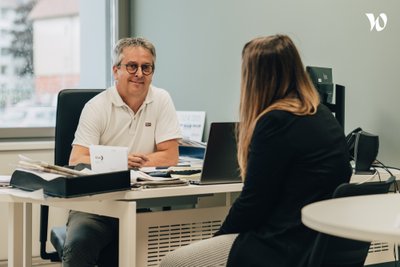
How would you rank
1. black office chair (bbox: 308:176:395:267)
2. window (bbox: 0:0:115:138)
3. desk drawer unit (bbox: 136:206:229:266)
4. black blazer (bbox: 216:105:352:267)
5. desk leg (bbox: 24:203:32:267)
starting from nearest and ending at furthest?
black office chair (bbox: 308:176:395:267) < black blazer (bbox: 216:105:352:267) < desk drawer unit (bbox: 136:206:229:266) < desk leg (bbox: 24:203:32:267) < window (bbox: 0:0:115:138)

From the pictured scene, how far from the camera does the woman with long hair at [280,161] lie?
1.89 meters

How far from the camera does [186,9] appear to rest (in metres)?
4.20

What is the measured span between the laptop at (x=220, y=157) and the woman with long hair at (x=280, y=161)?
295 millimetres

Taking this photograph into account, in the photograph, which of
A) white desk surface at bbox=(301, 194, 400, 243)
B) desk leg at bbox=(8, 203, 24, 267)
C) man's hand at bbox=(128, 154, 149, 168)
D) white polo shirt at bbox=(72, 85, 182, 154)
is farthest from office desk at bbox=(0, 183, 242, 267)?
white desk surface at bbox=(301, 194, 400, 243)

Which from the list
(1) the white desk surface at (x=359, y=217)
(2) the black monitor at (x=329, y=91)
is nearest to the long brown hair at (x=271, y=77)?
(1) the white desk surface at (x=359, y=217)

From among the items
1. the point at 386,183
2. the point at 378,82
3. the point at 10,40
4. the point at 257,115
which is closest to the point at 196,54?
the point at 10,40

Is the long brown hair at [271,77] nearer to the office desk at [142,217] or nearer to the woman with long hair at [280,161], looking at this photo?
the woman with long hair at [280,161]

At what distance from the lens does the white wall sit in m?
2.98

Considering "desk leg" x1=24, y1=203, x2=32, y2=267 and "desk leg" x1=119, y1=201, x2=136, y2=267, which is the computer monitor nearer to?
"desk leg" x1=119, y1=201, x2=136, y2=267

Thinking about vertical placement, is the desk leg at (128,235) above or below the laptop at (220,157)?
below

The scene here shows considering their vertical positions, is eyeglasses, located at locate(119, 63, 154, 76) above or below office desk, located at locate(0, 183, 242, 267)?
above

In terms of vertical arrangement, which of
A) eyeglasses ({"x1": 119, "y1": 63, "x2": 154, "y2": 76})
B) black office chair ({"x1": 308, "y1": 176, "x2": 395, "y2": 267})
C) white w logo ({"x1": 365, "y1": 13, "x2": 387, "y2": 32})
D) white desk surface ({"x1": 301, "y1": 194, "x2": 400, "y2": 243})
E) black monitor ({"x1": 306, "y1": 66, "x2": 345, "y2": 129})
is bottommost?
black office chair ({"x1": 308, "y1": 176, "x2": 395, "y2": 267})

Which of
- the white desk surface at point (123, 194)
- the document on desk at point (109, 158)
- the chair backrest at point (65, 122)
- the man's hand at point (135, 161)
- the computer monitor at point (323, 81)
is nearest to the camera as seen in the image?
the white desk surface at point (123, 194)

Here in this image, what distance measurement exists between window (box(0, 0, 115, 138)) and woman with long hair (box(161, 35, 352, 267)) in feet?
7.83
